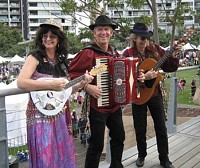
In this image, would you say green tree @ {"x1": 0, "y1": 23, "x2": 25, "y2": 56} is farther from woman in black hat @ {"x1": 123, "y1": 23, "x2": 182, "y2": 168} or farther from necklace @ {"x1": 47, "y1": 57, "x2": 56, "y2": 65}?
necklace @ {"x1": 47, "y1": 57, "x2": 56, "y2": 65}

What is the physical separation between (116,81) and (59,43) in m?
0.62

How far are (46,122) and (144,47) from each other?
65.1 inches

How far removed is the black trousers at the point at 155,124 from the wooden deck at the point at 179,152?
195 mm

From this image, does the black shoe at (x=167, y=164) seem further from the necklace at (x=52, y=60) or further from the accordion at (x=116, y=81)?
the necklace at (x=52, y=60)

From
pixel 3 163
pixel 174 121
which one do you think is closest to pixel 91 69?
pixel 3 163

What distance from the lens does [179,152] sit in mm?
4707

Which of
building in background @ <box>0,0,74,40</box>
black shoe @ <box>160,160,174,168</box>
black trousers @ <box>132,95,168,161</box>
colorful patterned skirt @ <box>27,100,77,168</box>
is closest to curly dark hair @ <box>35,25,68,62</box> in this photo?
colorful patterned skirt @ <box>27,100,77,168</box>

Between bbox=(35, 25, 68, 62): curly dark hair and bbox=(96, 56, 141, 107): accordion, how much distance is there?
0.32 m

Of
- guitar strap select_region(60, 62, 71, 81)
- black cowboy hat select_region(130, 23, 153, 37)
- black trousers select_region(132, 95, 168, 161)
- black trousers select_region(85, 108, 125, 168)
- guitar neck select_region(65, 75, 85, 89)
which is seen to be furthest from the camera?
black trousers select_region(132, 95, 168, 161)

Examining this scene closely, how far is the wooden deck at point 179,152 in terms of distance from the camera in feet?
14.0

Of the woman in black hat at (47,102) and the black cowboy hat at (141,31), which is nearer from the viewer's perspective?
the woman in black hat at (47,102)

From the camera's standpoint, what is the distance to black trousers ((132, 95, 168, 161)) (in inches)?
159

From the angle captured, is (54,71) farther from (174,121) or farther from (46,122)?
(174,121)


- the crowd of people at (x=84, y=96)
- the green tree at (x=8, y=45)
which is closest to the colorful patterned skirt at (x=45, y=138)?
the crowd of people at (x=84, y=96)
